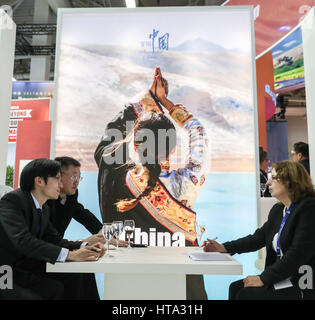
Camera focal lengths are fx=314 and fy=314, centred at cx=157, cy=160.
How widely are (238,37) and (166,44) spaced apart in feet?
2.26

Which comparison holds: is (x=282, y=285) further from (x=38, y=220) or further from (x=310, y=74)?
(x=310, y=74)

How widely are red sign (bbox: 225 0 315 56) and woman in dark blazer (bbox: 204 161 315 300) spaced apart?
8.43ft

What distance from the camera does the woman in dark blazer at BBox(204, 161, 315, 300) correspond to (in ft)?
5.41

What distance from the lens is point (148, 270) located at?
4.93ft

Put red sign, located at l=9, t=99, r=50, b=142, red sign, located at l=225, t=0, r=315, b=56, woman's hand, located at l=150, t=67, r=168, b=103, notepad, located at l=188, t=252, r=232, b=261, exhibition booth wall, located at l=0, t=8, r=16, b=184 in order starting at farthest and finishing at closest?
1. red sign, located at l=9, t=99, r=50, b=142
2. red sign, located at l=225, t=0, r=315, b=56
3. woman's hand, located at l=150, t=67, r=168, b=103
4. exhibition booth wall, located at l=0, t=8, r=16, b=184
5. notepad, located at l=188, t=252, r=232, b=261

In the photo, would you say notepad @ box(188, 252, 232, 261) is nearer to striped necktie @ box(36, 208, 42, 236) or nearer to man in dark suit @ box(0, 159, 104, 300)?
man in dark suit @ box(0, 159, 104, 300)

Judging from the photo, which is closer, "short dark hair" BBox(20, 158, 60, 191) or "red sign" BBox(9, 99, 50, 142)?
"short dark hair" BBox(20, 158, 60, 191)

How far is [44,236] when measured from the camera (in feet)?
6.41

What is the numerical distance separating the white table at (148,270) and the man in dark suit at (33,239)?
0.08 metres

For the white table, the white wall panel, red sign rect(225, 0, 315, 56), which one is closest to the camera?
the white table

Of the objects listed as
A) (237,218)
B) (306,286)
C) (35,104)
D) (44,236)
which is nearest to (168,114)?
(237,218)

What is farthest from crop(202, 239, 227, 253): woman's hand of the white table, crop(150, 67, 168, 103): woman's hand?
crop(150, 67, 168, 103): woman's hand

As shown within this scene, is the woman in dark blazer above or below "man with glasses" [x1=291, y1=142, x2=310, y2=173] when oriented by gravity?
below

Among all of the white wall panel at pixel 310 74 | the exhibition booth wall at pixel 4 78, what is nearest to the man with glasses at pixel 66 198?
the exhibition booth wall at pixel 4 78
